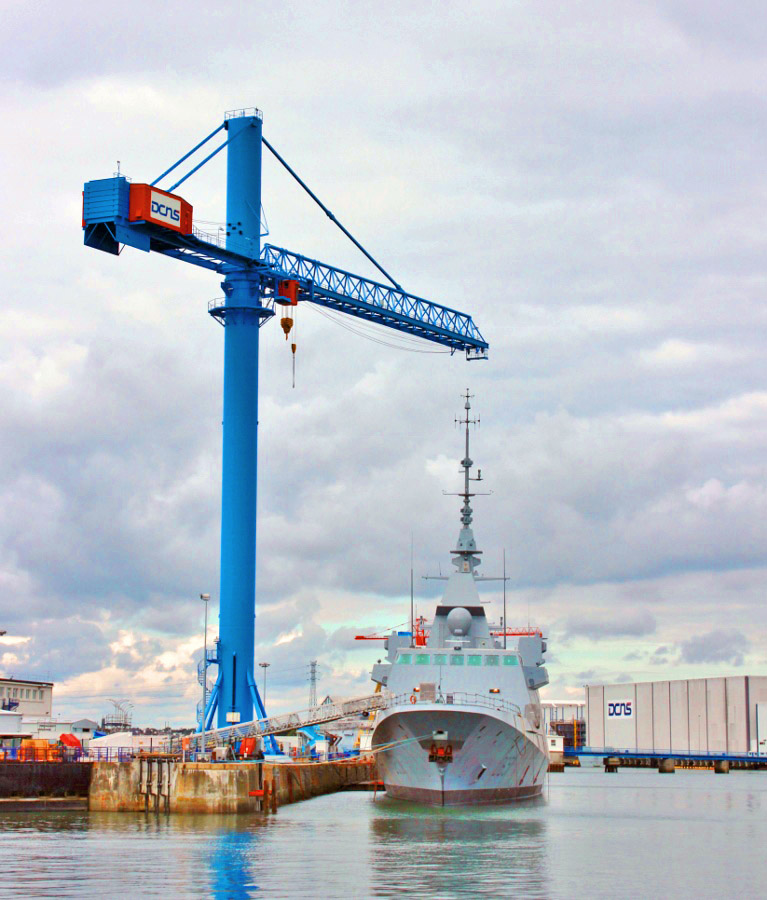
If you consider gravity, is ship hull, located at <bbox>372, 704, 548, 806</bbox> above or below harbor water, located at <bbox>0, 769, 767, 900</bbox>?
above

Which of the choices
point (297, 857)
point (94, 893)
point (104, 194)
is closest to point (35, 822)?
point (297, 857)

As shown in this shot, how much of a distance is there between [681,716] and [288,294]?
8824 centimetres

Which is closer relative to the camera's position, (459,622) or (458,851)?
(458,851)

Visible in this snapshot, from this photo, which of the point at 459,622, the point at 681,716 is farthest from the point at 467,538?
the point at 681,716

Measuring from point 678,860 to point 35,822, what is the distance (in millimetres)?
23864

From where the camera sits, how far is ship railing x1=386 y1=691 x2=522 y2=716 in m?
52.0

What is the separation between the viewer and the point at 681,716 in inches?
5369

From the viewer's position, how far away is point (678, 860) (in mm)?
38875

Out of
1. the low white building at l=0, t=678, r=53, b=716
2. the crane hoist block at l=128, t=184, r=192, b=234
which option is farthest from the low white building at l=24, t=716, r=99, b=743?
the crane hoist block at l=128, t=184, r=192, b=234

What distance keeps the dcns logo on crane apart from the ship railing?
26002 millimetres

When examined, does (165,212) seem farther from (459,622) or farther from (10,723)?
(10,723)

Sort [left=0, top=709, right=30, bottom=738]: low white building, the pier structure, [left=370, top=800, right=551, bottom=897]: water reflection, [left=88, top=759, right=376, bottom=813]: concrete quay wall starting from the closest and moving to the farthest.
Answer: [left=370, top=800, right=551, bottom=897]: water reflection, [left=88, top=759, right=376, bottom=813]: concrete quay wall, [left=0, top=709, right=30, bottom=738]: low white building, the pier structure

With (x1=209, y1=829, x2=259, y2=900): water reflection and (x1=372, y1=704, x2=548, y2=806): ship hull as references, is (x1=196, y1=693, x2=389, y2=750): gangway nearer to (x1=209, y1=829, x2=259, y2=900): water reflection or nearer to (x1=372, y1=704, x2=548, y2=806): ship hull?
(x1=372, y1=704, x2=548, y2=806): ship hull

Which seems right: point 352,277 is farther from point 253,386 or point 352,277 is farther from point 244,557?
point 244,557
